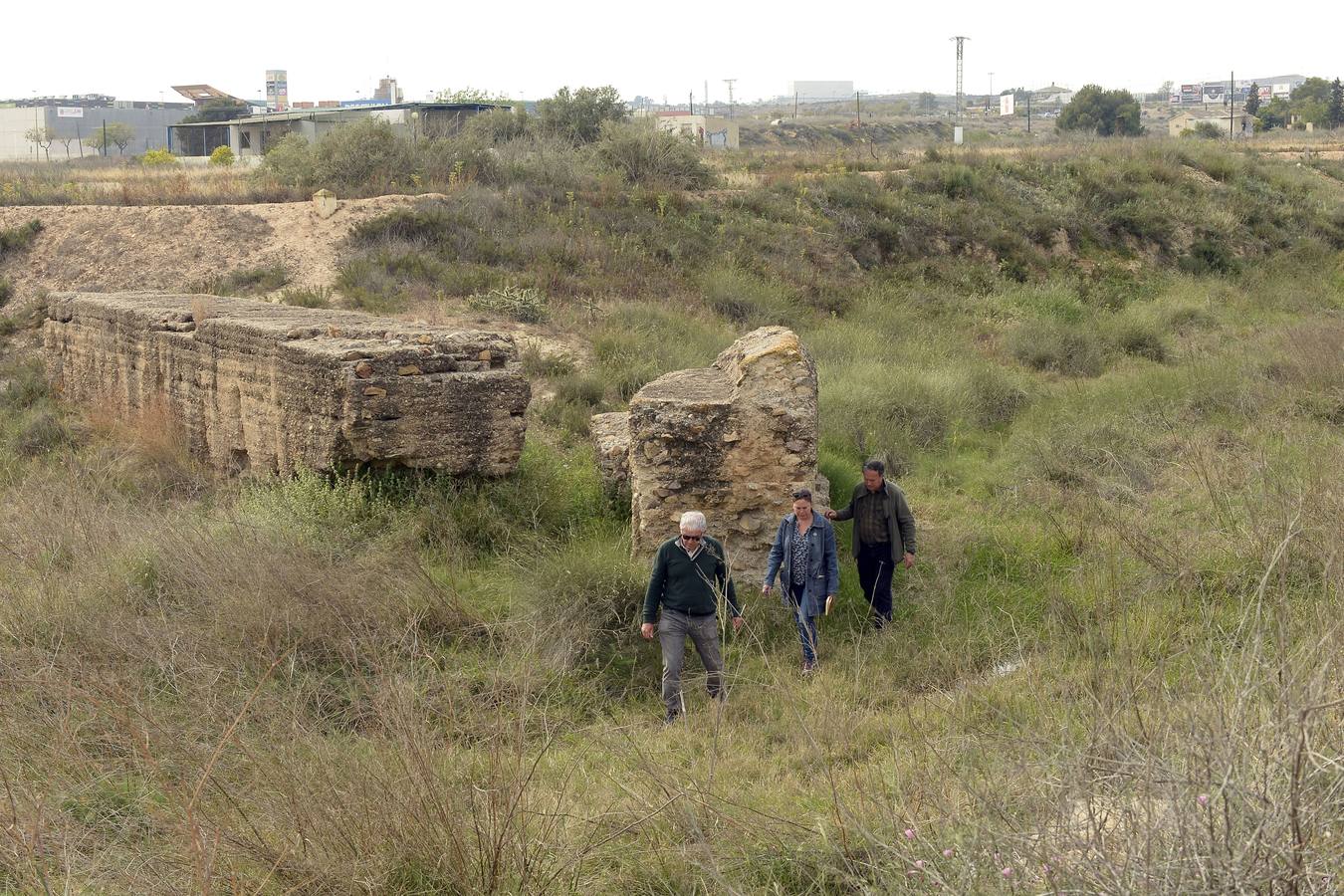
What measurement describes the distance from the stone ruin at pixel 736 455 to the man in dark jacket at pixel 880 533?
62 cm

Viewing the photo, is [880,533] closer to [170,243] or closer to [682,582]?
[682,582]

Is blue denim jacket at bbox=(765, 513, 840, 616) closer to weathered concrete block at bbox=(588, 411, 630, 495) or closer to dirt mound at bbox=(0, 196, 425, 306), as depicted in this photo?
weathered concrete block at bbox=(588, 411, 630, 495)

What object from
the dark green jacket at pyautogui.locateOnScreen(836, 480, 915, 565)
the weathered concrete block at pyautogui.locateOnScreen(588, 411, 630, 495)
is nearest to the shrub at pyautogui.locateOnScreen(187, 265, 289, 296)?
the weathered concrete block at pyautogui.locateOnScreen(588, 411, 630, 495)

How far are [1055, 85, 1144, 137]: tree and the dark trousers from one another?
6515cm

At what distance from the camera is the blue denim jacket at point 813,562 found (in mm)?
7254

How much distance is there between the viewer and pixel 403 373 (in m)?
9.43

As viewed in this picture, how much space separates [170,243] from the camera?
19359mm

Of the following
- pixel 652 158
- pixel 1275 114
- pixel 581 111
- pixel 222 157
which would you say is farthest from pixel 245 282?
pixel 1275 114

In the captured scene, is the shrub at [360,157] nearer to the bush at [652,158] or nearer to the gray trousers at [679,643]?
the bush at [652,158]

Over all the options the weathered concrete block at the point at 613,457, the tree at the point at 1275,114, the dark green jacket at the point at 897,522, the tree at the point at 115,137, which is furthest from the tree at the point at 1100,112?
the dark green jacket at the point at 897,522

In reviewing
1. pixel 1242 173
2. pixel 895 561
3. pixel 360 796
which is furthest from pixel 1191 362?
pixel 1242 173

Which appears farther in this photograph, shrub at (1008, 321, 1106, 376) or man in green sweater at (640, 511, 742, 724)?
shrub at (1008, 321, 1106, 376)

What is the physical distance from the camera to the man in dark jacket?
7898mm

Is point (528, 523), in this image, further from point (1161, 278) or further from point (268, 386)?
point (1161, 278)
